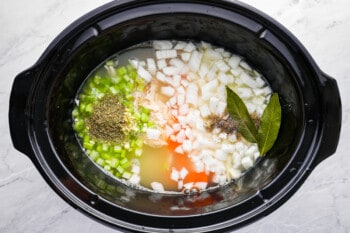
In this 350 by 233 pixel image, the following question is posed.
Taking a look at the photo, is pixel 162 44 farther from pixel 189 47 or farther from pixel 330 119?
pixel 330 119

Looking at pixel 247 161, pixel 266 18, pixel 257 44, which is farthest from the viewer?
pixel 247 161

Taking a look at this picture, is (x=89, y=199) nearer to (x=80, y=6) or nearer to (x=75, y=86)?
(x=75, y=86)

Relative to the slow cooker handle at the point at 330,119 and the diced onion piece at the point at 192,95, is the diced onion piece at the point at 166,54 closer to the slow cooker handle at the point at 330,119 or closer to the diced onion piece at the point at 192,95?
the diced onion piece at the point at 192,95

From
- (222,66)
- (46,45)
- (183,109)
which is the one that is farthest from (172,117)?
(46,45)

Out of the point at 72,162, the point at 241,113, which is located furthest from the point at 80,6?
the point at 241,113

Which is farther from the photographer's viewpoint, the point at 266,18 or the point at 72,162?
the point at 72,162

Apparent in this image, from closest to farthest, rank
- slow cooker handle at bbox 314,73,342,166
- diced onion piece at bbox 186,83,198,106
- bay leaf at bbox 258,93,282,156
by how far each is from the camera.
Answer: slow cooker handle at bbox 314,73,342,166 → bay leaf at bbox 258,93,282,156 → diced onion piece at bbox 186,83,198,106

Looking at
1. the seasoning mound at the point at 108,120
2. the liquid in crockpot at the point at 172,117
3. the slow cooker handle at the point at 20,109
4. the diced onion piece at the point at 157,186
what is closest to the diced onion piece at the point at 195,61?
the liquid in crockpot at the point at 172,117

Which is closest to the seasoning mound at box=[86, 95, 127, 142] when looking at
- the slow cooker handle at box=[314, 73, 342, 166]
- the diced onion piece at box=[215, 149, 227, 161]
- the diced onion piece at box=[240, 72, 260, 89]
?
the diced onion piece at box=[215, 149, 227, 161]

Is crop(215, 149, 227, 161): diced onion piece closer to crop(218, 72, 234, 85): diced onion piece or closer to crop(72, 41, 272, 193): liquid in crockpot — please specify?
crop(72, 41, 272, 193): liquid in crockpot
